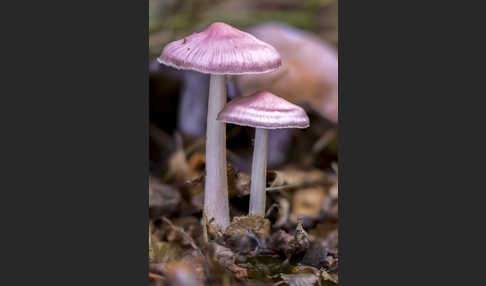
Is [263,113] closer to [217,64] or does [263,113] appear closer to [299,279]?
[217,64]

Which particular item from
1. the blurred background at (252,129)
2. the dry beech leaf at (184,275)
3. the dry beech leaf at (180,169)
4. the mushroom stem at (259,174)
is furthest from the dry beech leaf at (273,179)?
the dry beech leaf at (184,275)

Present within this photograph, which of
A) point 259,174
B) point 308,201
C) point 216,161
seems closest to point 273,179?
point 259,174

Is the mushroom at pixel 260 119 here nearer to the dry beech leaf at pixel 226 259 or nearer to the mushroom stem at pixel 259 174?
the mushroom stem at pixel 259 174

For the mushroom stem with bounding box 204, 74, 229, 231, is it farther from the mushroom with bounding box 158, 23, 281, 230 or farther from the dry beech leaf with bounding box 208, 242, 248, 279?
the dry beech leaf with bounding box 208, 242, 248, 279

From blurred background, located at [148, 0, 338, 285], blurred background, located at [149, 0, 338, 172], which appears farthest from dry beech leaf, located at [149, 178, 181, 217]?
blurred background, located at [149, 0, 338, 172]

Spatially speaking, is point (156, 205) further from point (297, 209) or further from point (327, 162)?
point (327, 162)

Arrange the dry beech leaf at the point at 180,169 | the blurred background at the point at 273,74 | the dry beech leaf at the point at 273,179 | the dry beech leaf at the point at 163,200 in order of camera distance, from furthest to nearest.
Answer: the blurred background at the point at 273,74 < the dry beech leaf at the point at 180,169 < the dry beech leaf at the point at 163,200 < the dry beech leaf at the point at 273,179
